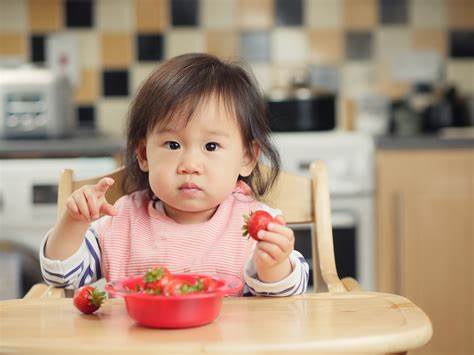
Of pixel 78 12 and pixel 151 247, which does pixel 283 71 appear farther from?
pixel 151 247

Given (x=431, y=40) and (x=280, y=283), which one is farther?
(x=431, y=40)

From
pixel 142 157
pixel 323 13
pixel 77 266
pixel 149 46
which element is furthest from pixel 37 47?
pixel 77 266

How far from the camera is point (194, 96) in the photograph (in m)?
1.35

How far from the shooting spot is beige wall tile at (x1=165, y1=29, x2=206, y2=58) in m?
3.35

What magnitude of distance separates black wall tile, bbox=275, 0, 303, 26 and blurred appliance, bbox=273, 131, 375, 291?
711 mm

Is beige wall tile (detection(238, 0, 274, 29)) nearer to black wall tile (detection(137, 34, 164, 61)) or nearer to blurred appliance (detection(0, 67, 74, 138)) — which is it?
black wall tile (detection(137, 34, 164, 61))

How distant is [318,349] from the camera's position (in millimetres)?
958

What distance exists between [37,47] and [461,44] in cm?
160

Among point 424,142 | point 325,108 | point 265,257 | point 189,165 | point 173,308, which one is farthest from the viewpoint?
point 325,108

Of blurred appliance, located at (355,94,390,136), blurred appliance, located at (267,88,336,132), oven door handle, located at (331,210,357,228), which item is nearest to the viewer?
oven door handle, located at (331,210,357,228)

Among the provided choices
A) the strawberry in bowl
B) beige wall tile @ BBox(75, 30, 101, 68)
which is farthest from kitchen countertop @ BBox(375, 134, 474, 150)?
the strawberry in bowl

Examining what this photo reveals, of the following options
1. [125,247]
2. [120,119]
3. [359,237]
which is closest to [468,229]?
[359,237]

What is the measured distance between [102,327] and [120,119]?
2.35 metres

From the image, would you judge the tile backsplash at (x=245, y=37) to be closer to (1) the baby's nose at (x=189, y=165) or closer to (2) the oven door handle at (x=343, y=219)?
(2) the oven door handle at (x=343, y=219)
